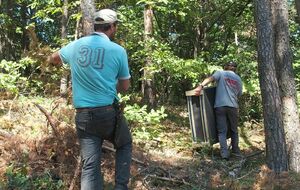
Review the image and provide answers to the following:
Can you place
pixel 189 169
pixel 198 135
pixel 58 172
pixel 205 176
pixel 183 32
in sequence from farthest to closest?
pixel 183 32 → pixel 198 135 → pixel 189 169 → pixel 205 176 → pixel 58 172

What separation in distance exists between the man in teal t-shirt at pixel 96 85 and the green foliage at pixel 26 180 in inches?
41.3

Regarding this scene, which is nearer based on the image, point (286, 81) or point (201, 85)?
point (286, 81)

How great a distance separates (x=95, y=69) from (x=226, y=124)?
5.07m

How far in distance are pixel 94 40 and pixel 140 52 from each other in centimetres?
551

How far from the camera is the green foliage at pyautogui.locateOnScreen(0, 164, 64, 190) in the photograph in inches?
205

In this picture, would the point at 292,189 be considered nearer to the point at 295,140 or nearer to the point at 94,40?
the point at 295,140

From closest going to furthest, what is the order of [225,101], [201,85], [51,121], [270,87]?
[51,121], [270,87], [201,85], [225,101]

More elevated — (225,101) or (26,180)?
(225,101)

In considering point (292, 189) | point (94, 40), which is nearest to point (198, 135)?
point (292, 189)

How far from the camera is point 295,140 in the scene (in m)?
7.44

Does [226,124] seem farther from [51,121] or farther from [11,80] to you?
[11,80]

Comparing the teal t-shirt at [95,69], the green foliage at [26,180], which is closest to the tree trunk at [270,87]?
the teal t-shirt at [95,69]

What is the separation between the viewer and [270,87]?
270 inches

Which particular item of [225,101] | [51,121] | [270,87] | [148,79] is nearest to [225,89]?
[225,101]
